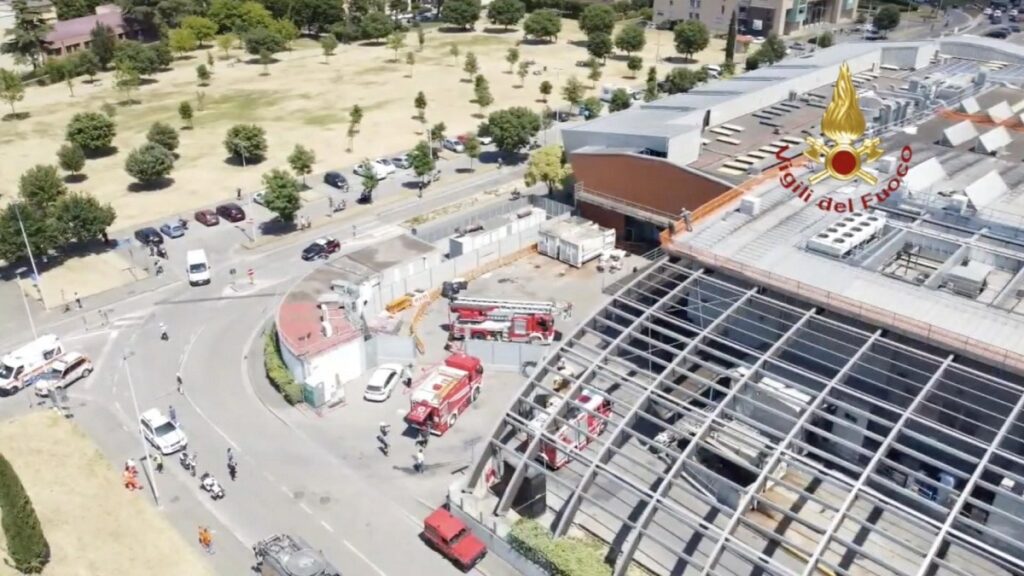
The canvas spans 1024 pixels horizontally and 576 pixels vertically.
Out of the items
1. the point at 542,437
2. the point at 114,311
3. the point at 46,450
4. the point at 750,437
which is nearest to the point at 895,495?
the point at 750,437

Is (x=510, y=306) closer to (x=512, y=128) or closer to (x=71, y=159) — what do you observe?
(x=512, y=128)

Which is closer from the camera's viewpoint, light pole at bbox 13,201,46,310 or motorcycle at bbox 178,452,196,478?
motorcycle at bbox 178,452,196,478

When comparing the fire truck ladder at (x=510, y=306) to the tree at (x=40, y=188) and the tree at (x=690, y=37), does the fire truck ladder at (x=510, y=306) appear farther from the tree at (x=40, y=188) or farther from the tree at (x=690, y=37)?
the tree at (x=690, y=37)

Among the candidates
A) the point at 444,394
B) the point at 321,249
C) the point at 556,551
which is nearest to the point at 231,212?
the point at 321,249

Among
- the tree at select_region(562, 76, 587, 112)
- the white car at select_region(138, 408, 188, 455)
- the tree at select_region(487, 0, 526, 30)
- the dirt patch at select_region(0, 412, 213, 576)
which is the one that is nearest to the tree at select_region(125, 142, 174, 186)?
the dirt patch at select_region(0, 412, 213, 576)

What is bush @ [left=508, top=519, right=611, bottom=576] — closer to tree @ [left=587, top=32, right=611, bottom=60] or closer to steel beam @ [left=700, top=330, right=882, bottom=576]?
steel beam @ [left=700, top=330, right=882, bottom=576]

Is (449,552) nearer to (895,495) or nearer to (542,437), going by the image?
(542,437)
